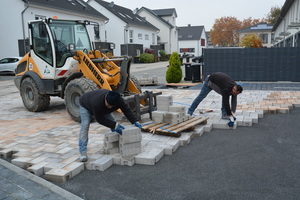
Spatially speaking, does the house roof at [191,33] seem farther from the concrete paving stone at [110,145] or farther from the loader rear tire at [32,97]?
the concrete paving stone at [110,145]

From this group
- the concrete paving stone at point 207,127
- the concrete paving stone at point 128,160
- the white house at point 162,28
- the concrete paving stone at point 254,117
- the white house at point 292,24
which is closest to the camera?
the concrete paving stone at point 128,160

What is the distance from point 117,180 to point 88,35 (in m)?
6.20

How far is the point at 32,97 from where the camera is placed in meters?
10.2

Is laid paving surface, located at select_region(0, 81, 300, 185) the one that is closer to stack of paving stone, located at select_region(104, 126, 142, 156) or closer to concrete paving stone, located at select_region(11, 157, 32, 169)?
concrete paving stone, located at select_region(11, 157, 32, 169)

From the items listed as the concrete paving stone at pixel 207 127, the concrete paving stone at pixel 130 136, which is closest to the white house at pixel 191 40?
the concrete paving stone at pixel 207 127

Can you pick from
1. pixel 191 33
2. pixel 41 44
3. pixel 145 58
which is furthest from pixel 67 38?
pixel 191 33

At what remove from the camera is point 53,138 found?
699 cm

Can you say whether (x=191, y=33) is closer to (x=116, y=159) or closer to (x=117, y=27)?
(x=117, y=27)

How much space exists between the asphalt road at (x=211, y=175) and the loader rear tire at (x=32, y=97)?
530 cm

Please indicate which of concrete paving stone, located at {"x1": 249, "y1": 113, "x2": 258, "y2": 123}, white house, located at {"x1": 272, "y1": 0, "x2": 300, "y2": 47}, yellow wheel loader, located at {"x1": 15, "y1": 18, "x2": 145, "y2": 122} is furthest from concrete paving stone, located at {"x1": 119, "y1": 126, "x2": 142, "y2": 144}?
white house, located at {"x1": 272, "y1": 0, "x2": 300, "y2": 47}

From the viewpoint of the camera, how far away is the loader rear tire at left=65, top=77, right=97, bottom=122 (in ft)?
26.2

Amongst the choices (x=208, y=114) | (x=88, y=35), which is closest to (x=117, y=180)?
(x=208, y=114)

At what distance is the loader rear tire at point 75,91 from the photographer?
800 centimetres

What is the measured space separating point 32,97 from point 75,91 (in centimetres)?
265
